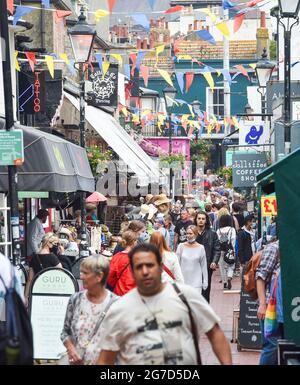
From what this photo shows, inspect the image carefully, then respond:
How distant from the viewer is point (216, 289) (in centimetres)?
2612

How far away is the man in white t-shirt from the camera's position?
25.8 ft

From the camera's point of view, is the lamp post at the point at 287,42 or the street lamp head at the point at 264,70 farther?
the street lamp head at the point at 264,70

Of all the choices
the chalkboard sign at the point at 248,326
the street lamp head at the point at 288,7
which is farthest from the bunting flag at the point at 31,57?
the chalkboard sign at the point at 248,326

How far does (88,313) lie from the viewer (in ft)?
31.9

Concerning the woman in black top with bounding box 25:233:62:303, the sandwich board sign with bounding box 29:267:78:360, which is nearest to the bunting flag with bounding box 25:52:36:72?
the woman in black top with bounding box 25:233:62:303

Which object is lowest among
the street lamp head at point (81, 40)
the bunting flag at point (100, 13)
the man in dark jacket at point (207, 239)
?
the man in dark jacket at point (207, 239)

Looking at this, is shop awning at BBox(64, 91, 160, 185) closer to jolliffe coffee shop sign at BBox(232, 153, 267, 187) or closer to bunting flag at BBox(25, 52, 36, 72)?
jolliffe coffee shop sign at BBox(232, 153, 267, 187)

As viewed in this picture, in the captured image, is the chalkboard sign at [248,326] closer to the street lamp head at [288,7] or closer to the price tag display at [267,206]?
the price tag display at [267,206]

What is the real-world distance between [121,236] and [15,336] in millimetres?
Result: 8070

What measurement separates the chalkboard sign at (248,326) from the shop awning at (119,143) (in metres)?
17.0

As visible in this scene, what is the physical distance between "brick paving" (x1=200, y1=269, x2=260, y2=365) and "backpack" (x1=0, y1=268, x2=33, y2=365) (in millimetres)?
5296

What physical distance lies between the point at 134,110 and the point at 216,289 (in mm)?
28600

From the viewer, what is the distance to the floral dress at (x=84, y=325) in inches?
376

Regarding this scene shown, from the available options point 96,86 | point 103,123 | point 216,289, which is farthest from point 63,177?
point 103,123
